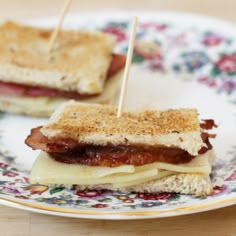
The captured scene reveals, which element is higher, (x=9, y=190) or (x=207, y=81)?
(x=207, y=81)

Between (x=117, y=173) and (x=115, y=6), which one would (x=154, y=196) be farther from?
(x=115, y=6)

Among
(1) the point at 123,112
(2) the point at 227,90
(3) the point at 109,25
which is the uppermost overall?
(3) the point at 109,25

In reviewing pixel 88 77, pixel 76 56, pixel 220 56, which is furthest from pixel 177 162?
pixel 220 56

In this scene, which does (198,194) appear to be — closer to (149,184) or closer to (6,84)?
(149,184)

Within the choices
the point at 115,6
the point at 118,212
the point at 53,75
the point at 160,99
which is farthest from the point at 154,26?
the point at 118,212

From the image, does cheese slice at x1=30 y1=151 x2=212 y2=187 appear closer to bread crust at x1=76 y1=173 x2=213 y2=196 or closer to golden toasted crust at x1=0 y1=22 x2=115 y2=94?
bread crust at x1=76 y1=173 x2=213 y2=196

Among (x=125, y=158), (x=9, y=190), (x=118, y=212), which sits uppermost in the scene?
(x=125, y=158)
